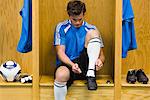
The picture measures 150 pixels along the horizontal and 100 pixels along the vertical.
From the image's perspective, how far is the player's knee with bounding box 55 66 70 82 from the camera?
7.45ft

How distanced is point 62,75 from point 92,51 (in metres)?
0.23

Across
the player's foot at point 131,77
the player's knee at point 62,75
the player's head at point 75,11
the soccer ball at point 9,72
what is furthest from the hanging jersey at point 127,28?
the soccer ball at point 9,72

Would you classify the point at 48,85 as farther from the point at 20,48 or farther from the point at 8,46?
the point at 8,46

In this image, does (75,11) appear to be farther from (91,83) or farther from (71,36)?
(91,83)

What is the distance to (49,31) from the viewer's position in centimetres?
261

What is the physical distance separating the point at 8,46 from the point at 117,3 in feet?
2.78

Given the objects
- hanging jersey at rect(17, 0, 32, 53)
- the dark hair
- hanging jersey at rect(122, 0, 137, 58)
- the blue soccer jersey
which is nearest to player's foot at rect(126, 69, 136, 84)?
hanging jersey at rect(122, 0, 137, 58)

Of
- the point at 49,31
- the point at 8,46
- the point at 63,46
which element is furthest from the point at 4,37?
the point at 63,46

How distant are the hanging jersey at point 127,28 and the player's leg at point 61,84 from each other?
385 millimetres

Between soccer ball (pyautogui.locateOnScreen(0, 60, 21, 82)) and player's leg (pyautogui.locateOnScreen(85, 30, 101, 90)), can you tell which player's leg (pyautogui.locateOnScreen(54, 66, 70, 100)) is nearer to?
player's leg (pyautogui.locateOnScreen(85, 30, 101, 90))

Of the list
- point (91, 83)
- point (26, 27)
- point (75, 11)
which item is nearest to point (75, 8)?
point (75, 11)

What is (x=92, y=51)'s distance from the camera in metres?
2.33

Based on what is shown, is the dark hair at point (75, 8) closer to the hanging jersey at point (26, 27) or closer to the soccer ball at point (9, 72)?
the hanging jersey at point (26, 27)

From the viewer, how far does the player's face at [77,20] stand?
2.34 meters
